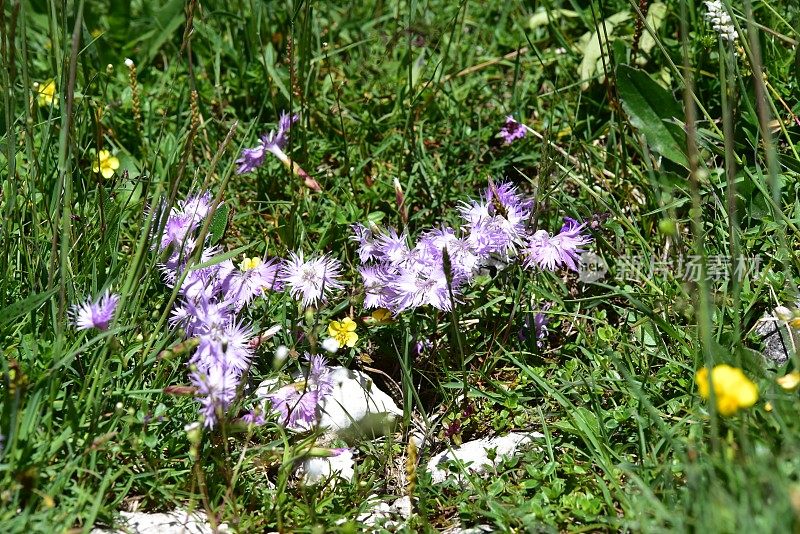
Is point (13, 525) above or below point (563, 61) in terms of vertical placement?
below

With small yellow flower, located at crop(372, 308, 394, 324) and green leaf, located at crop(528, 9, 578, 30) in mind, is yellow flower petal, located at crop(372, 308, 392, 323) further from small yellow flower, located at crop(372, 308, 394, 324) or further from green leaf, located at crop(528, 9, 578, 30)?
green leaf, located at crop(528, 9, 578, 30)

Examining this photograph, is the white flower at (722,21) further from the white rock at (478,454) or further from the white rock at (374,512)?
the white rock at (374,512)

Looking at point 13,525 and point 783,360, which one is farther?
point 783,360

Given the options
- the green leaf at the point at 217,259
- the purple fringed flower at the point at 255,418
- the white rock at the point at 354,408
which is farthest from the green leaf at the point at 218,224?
the purple fringed flower at the point at 255,418

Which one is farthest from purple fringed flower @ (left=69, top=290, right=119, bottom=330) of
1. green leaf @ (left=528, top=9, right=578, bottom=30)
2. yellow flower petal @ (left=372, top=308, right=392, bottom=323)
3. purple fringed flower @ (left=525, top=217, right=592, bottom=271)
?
green leaf @ (left=528, top=9, right=578, bottom=30)

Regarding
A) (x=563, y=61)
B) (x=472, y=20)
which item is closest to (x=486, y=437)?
(x=563, y=61)

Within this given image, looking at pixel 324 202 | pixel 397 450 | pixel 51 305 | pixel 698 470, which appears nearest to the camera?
pixel 698 470

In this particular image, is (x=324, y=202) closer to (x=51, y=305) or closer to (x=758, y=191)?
(x=51, y=305)
